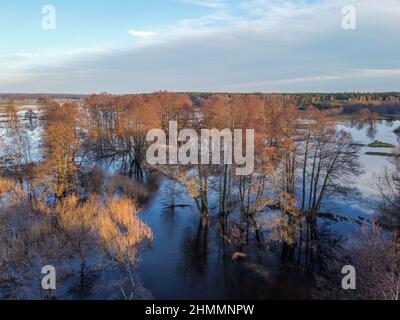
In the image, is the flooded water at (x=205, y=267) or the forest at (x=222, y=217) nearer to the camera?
the forest at (x=222, y=217)

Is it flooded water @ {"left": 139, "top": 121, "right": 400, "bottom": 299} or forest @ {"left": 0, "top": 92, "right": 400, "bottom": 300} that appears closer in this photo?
forest @ {"left": 0, "top": 92, "right": 400, "bottom": 300}

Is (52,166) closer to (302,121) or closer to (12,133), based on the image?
(12,133)

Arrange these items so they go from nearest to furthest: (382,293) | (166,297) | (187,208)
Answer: (382,293), (166,297), (187,208)

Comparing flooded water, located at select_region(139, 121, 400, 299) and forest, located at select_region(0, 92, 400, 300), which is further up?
forest, located at select_region(0, 92, 400, 300)

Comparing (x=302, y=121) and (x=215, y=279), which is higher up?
(x=302, y=121)

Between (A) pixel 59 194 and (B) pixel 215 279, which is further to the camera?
(A) pixel 59 194

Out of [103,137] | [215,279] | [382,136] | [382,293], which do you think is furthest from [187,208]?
[382,136]

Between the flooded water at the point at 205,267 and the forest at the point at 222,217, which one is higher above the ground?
the forest at the point at 222,217

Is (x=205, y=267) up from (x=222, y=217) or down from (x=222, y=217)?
down

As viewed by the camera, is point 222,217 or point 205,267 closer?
point 205,267
